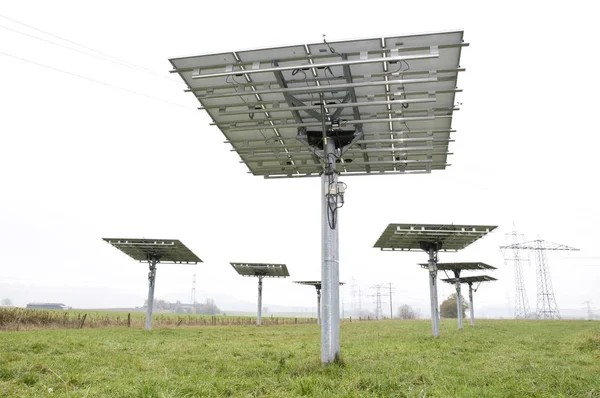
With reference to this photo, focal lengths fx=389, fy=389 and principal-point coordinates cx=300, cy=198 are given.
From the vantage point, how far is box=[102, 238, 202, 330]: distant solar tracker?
102ft

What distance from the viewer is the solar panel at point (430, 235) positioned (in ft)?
79.5

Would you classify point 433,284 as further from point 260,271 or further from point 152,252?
point 260,271

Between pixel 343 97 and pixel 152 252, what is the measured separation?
89.9ft

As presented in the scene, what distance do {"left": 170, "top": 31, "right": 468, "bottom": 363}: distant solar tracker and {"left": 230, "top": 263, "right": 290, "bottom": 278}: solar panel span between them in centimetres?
3292

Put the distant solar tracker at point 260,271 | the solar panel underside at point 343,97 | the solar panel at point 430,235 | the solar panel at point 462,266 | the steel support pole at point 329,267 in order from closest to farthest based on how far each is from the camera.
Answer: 1. the solar panel underside at point 343,97
2. the steel support pole at point 329,267
3. the solar panel at point 430,235
4. the solar panel at point 462,266
5. the distant solar tracker at point 260,271

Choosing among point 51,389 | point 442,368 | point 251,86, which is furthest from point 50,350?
point 442,368

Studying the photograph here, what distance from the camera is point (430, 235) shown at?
25.5 m

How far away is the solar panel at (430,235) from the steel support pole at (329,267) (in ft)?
43.8

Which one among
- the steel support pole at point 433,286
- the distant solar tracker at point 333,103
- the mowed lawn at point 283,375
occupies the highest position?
the distant solar tracker at point 333,103

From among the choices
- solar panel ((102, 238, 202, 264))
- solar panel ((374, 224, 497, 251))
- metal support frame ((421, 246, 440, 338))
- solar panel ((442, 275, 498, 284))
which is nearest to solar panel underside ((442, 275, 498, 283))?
solar panel ((442, 275, 498, 284))

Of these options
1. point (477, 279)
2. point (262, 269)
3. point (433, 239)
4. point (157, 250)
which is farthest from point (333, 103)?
point (262, 269)

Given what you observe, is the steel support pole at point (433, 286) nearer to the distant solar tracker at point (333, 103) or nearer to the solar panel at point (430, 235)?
the solar panel at point (430, 235)

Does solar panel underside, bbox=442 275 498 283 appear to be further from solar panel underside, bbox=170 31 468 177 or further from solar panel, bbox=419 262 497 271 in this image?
solar panel underside, bbox=170 31 468 177

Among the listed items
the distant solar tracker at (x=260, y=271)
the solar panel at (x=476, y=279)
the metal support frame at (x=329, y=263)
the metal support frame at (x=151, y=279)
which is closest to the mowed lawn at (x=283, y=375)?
the metal support frame at (x=329, y=263)
